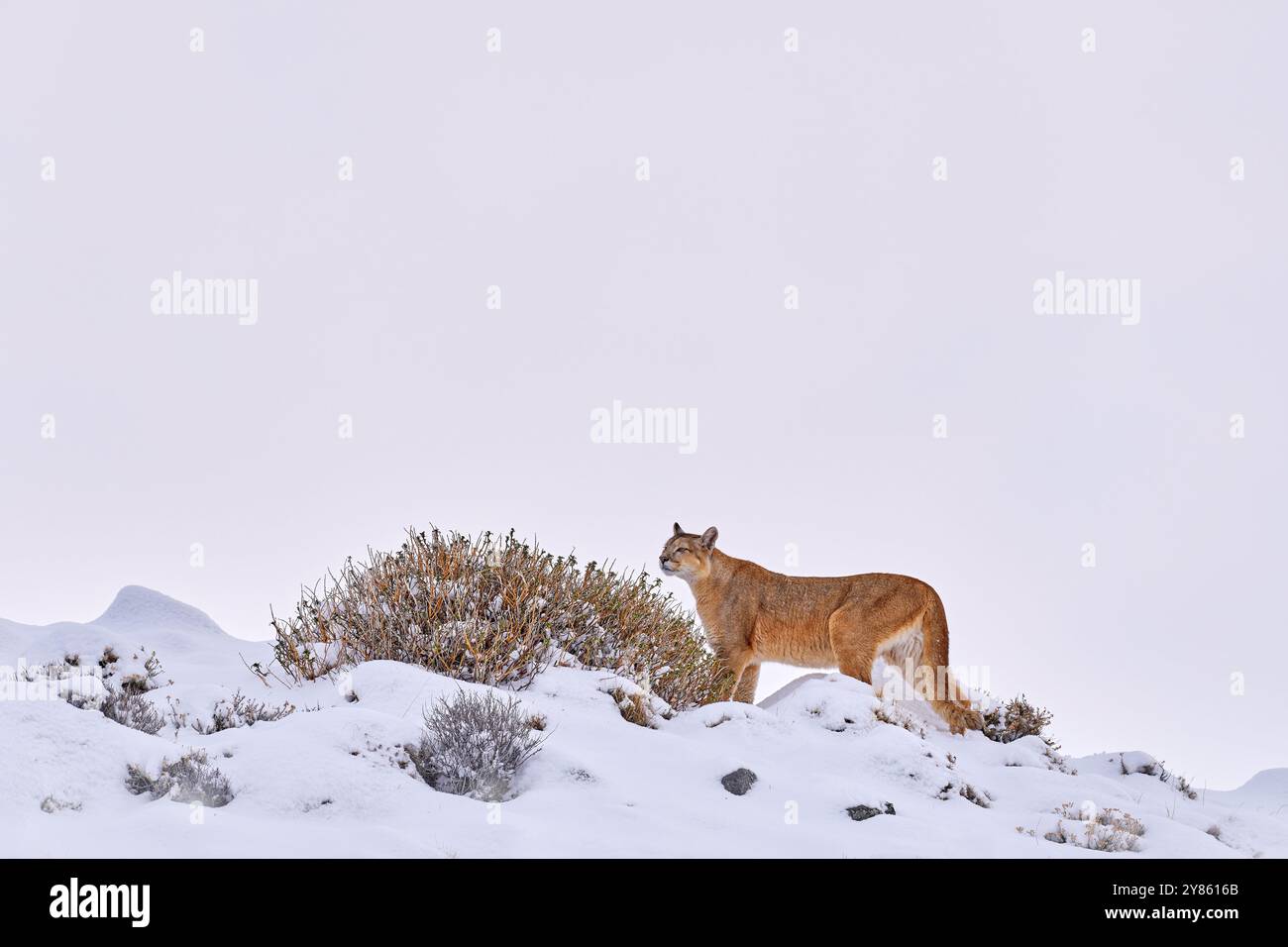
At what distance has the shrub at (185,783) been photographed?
239 inches

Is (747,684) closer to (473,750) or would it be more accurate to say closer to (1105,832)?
(1105,832)

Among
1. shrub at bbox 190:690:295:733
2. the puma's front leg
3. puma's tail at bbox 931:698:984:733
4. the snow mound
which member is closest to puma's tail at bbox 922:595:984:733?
puma's tail at bbox 931:698:984:733

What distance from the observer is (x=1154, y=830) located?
7750mm

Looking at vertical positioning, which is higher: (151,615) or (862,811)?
(151,615)

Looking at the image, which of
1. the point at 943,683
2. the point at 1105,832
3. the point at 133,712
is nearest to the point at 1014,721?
the point at 943,683

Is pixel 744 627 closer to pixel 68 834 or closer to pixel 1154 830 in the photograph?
pixel 1154 830

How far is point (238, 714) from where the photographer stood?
805 cm

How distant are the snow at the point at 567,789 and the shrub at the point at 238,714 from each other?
0.37ft

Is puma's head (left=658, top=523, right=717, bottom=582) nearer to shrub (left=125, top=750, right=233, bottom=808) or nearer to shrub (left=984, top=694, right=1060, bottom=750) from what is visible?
shrub (left=984, top=694, right=1060, bottom=750)

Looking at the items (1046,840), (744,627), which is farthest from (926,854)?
(744,627)

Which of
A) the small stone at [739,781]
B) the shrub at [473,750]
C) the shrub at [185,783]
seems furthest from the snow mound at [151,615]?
the small stone at [739,781]

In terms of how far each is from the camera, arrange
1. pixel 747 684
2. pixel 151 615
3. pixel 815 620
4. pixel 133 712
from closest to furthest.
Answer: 1. pixel 133 712
2. pixel 815 620
3. pixel 747 684
4. pixel 151 615

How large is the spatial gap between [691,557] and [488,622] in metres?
3.93
